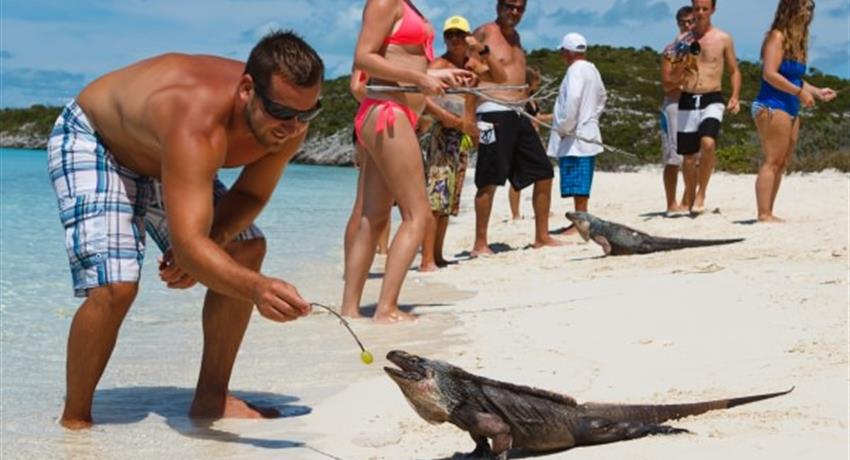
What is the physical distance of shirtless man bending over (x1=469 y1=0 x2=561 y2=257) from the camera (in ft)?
32.1

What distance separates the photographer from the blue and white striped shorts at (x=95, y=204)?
434cm

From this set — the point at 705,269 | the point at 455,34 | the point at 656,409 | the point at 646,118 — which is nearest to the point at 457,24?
the point at 455,34

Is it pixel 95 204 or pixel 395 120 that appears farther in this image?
pixel 395 120

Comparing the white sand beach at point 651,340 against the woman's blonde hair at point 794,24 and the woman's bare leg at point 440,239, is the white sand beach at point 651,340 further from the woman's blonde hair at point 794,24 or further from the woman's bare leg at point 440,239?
the woman's blonde hair at point 794,24

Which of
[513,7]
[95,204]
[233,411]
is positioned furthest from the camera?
[513,7]

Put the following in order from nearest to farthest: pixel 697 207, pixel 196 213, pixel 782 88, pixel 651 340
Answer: pixel 196 213 < pixel 651 340 < pixel 782 88 < pixel 697 207

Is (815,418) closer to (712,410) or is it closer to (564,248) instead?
(712,410)

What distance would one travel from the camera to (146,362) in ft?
20.6

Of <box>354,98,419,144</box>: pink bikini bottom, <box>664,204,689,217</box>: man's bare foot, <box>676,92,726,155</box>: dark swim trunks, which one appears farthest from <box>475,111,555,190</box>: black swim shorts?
<box>354,98,419,144</box>: pink bikini bottom

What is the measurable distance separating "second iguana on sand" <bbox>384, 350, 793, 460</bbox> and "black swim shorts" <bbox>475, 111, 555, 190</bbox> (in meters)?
6.65

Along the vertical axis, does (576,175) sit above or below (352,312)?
above

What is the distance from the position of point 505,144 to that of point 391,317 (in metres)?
4.03

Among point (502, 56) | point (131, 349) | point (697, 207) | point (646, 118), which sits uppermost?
point (502, 56)

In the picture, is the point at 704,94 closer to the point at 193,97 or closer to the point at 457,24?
the point at 457,24
